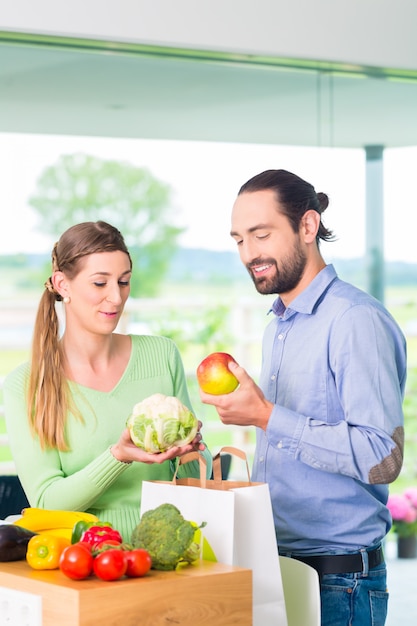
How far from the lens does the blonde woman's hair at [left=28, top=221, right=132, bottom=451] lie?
2.34 meters

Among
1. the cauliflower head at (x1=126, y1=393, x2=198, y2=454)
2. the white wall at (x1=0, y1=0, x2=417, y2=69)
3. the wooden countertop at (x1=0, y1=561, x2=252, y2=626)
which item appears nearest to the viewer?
the wooden countertop at (x1=0, y1=561, x2=252, y2=626)

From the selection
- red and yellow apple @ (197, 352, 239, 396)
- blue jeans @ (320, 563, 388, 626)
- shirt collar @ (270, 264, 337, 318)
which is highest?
shirt collar @ (270, 264, 337, 318)

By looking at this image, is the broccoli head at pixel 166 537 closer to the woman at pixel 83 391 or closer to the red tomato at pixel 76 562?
the red tomato at pixel 76 562

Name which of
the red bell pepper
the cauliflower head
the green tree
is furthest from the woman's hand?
the green tree

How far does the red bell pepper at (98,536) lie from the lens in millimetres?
1799

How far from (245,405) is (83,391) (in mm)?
501

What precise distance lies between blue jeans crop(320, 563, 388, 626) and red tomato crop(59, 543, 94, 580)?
2.13ft

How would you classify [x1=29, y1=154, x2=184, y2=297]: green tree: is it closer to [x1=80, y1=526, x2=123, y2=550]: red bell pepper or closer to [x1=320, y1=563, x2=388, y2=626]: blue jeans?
[x1=320, y1=563, x2=388, y2=626]: blue jeans

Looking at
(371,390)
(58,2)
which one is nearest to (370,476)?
(371,390)

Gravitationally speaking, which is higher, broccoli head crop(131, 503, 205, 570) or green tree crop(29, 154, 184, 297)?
green tree crop(29, 154, 184, 297)

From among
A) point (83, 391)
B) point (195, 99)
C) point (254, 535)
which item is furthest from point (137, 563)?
point (195, 99)

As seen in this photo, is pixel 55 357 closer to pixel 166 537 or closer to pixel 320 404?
pixel 320 404

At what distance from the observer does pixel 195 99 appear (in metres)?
4.13

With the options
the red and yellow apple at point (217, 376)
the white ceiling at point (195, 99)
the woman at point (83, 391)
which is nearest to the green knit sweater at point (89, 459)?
the woman at point (83, 391)
